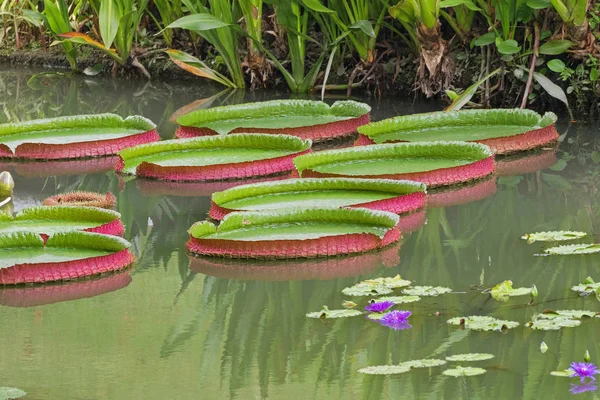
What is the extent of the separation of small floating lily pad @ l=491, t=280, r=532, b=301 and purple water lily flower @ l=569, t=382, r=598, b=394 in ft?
2.13

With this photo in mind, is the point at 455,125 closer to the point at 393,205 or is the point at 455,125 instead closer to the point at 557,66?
the point at 557,66

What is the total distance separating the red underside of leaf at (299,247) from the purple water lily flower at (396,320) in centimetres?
61

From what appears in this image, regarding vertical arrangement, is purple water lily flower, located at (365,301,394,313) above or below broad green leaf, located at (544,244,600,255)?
below

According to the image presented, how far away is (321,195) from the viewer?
426 centimetres

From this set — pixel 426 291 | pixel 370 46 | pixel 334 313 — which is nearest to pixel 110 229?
pixel 334 313

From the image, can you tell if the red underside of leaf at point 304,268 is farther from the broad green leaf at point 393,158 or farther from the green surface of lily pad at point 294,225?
the broad green leaf at point 393,158

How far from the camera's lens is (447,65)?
20.5 feet

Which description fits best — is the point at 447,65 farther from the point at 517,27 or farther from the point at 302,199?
the point at 302,199

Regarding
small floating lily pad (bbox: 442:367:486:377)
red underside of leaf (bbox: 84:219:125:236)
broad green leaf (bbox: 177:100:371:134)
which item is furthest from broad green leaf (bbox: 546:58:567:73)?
small floating lily pad (bbox: 442:367:486:377)

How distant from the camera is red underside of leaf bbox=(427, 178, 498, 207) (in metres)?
4.43

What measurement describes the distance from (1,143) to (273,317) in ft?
8.28

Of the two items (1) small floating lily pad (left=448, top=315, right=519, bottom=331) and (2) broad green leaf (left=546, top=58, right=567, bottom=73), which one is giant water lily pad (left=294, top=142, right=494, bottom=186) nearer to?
(2) broad green leaf (left=546, top=58, right=567, bottom=73)

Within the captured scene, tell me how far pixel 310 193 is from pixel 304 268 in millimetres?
682

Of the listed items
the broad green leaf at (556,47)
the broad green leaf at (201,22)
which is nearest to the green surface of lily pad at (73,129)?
the broad green leaf at (201,22)
